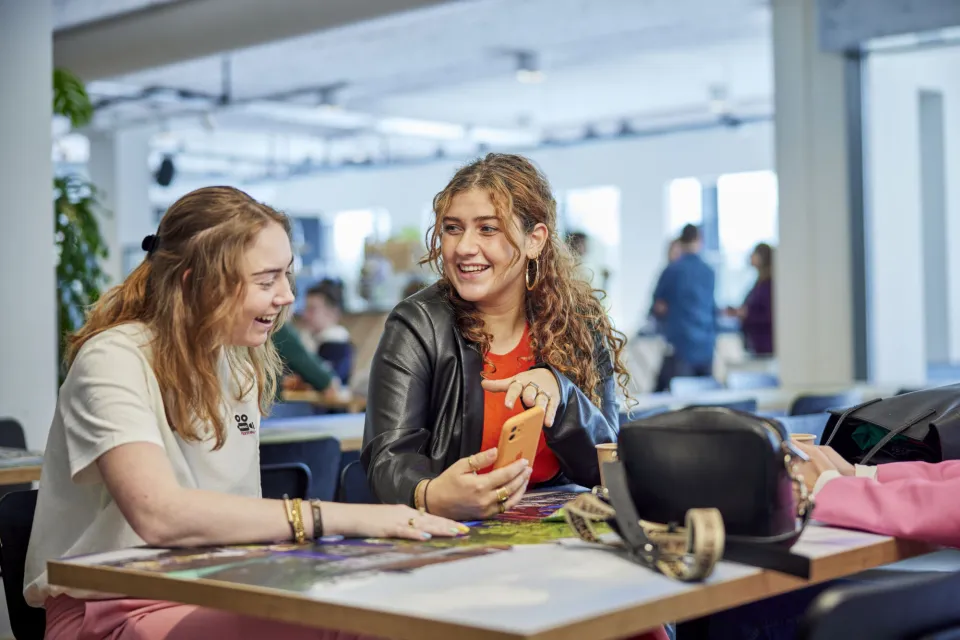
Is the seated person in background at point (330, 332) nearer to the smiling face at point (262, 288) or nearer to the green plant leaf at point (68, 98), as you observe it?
the green plant leaf at point (68, 98)

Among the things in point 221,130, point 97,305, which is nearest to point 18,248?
point 97,305

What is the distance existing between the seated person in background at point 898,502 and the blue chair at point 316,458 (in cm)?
160

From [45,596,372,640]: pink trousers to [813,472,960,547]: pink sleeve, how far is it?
26.6 inches

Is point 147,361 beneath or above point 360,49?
beneath

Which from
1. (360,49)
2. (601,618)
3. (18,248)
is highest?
(360,49)

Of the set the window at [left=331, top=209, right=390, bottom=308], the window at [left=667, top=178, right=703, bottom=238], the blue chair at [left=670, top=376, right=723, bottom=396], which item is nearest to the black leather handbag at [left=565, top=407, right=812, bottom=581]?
the blue chair at [left=670, top=376, right=723, bottom=396]

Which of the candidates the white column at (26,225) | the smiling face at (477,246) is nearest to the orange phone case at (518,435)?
the smiling face at (477,246)

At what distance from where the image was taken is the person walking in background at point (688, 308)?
349 inches

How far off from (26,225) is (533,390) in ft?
11.8

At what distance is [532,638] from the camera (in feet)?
3.38

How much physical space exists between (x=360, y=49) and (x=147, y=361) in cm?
917

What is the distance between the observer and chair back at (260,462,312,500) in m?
2.80

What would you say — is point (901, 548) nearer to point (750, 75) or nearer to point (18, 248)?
point (18, 248)

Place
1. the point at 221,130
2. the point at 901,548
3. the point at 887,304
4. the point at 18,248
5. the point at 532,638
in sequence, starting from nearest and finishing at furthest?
the point at 532,638
the point at 901,548
the point at 18,248
the point at 887,304
the point at 221,130
